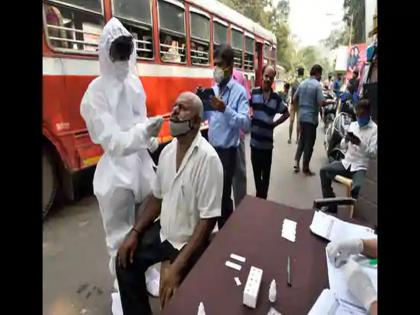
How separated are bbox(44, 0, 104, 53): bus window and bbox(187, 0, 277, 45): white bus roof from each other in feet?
6.95

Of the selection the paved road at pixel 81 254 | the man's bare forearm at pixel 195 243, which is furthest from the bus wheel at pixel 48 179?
the man's bare forearm at pixel 195 243

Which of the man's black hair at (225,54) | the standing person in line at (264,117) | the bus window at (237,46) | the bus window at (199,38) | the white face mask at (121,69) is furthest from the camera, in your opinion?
the bus window at (237,46)

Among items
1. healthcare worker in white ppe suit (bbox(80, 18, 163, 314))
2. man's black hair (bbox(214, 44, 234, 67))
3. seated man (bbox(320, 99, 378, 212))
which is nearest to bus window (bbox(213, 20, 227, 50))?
man's black hair (bbox(214, 44, 234, 67))

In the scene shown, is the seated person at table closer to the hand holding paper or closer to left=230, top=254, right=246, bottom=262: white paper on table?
the hand holding paper

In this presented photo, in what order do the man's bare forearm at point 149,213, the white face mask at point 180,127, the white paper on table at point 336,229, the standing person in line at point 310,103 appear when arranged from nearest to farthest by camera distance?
1. the white paper on table at point 336,229
2. the white face mask at point 180,127
3. the man's bare forearm at point 149,213
4. the standing person in line at point 310,103

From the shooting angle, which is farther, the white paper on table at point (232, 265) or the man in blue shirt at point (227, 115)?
the man in blue shirt at point (227, 115)

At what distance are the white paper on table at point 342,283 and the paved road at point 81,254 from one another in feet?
4.11

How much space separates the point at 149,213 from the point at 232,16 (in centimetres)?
629

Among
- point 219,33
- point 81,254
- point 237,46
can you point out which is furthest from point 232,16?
point 81,254

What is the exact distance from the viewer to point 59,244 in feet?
9.48

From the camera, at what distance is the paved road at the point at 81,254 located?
2139 millimetres

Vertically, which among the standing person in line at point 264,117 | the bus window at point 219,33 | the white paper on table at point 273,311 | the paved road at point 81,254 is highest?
the bus window at point 219,33

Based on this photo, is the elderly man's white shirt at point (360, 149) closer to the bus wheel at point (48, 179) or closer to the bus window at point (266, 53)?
the bus wheel at point (48, 179)

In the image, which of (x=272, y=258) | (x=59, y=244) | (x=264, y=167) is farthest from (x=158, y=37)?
(x=272, y=258)
